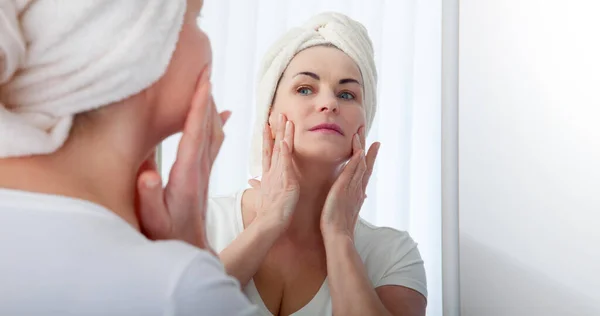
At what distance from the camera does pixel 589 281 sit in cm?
117

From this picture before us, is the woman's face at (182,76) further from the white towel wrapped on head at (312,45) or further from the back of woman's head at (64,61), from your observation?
the white towel wrapped on head at (312,45)

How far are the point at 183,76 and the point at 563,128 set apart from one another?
40.1 inches

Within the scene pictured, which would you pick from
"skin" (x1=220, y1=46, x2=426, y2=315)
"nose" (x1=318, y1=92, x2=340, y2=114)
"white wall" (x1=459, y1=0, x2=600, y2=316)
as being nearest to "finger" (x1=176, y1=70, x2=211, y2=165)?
"skin" (x1=220, y1=46, x2=426, y2=315)

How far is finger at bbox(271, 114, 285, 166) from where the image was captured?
2.99 feet

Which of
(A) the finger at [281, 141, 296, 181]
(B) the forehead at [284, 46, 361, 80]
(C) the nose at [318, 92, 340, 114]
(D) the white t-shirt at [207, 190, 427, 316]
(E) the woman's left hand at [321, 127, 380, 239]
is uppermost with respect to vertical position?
(B) the forehead at [284, 46, 361, 80]

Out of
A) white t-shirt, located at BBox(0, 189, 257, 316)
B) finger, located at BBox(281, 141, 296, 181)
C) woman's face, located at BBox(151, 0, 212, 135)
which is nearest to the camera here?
white t-shirt, located at BBox(0, 189, 257, 316)

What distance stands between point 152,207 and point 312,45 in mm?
588

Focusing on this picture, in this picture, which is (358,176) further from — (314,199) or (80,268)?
(80,268)

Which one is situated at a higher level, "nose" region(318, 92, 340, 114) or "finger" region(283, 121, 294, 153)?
"nose" region(318, 92, 340, 114)

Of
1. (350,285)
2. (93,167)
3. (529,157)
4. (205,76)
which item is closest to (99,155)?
(93,167)

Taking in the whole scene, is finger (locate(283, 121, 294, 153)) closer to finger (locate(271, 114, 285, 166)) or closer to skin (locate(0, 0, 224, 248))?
finger (locate(271, 114, 285, 166))

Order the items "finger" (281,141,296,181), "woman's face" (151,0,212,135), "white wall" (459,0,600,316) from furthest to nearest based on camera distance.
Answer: "white wall" (459,0,600,316) < "finger" (281,141,296,181) < "woman's face" (151,0,212,135)

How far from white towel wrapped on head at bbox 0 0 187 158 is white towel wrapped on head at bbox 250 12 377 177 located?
59 centimetres

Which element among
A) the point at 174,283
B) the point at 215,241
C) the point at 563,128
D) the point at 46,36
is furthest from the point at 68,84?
the point at 563,128
